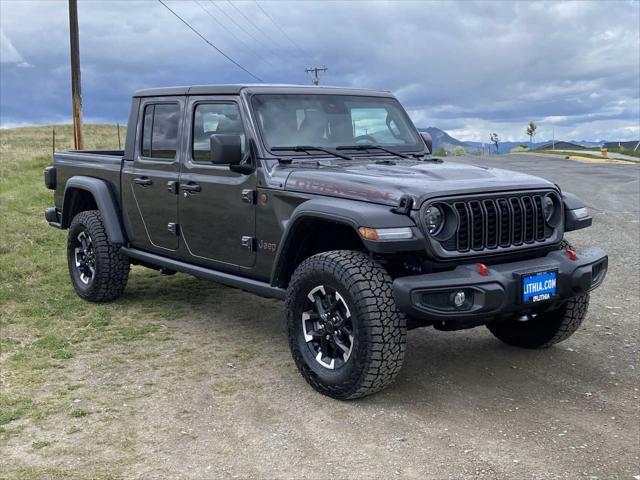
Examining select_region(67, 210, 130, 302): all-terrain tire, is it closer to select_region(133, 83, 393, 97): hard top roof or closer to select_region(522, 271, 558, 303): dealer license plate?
select_region(133, 83, 393, 97): hard top roof

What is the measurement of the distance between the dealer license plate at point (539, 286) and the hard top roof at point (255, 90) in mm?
2378

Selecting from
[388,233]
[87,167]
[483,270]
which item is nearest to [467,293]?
[483,270]

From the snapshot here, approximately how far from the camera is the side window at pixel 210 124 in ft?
18.8

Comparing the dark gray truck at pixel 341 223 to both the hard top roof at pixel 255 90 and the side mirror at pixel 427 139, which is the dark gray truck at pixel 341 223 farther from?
the side mirror at pixel 427 139

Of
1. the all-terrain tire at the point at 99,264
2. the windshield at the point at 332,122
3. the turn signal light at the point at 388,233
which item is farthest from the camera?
the all-terrain tire at the point at 99,264

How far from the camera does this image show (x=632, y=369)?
5449mm

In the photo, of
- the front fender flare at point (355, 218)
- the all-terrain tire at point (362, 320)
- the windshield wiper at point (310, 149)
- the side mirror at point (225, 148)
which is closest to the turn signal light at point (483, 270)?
the front fender flare at point (355, 218)

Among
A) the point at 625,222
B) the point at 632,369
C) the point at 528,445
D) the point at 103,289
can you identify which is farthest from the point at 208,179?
the point at 625,222

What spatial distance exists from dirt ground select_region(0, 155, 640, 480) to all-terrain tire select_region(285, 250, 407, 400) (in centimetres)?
18

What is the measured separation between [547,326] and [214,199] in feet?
8.90

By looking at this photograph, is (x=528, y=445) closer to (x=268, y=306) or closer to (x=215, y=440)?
(x=215, y=440)

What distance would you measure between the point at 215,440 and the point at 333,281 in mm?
1172

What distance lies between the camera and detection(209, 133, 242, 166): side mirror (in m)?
5.21

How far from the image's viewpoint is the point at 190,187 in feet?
19.7
